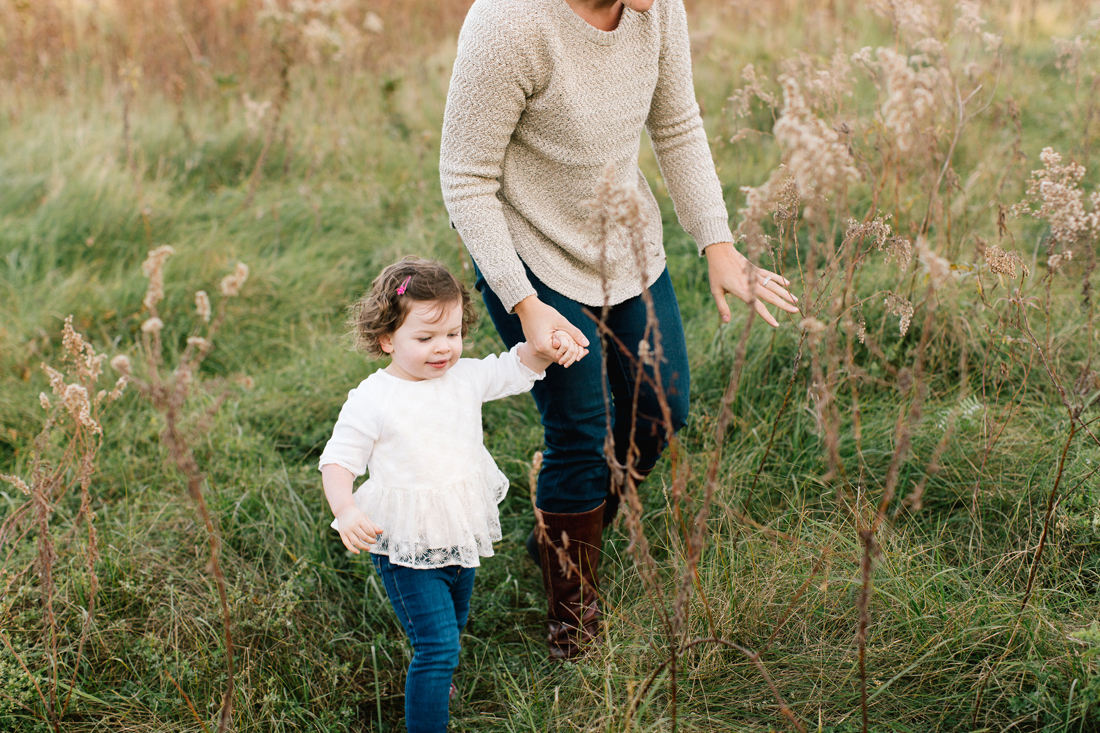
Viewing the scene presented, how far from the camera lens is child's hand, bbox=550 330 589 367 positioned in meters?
1.78

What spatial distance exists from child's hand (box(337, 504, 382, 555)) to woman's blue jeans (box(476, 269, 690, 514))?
1.87ft

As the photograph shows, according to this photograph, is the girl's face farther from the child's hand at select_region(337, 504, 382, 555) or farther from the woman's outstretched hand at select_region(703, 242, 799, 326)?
the woman's outstretched hand at select_region(703, 242, 799, 326)

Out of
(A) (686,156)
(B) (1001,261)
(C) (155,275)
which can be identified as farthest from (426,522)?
(B) (1001,261)

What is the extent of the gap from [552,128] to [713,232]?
544 mm

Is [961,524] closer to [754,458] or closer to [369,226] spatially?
[754,458]

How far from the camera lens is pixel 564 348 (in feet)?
5.84

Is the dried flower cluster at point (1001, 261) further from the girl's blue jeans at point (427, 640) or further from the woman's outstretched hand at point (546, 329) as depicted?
the girl's blue jeans at point (427, 640)

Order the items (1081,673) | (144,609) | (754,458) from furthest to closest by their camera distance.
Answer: (754,458), (144,609), (1081,673)

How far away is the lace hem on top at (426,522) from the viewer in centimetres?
187

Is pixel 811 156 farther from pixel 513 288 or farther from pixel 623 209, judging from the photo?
pixel 513 288

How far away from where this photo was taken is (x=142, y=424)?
122 inches

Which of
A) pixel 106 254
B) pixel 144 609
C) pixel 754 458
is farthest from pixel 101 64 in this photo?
pixel 754 458

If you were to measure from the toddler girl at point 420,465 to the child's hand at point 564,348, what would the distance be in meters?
0.13

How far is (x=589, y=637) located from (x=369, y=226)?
3.00 meters
